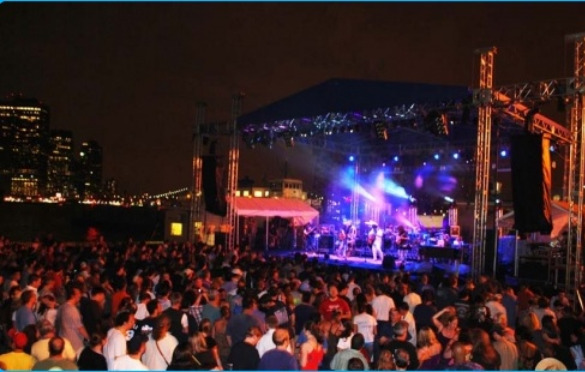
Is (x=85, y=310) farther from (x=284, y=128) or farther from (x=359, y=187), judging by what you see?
(x=359, y=187)

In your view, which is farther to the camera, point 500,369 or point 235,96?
point 235,96

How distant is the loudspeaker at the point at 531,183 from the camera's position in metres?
12.3

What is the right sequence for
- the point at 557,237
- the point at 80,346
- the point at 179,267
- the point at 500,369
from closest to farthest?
the point at 500,369, the point at 80,346, the point at 179,267, the point at 557,237

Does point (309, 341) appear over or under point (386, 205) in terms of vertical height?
under

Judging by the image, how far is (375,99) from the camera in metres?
15.7

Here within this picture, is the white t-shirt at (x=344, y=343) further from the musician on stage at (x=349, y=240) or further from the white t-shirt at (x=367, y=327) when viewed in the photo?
the musician on stage at (x=349, y=240)

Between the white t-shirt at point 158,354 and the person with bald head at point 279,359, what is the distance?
82 cm

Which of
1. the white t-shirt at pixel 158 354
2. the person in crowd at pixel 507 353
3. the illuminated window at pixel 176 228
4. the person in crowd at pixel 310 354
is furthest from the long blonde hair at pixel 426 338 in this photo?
the illuminated window at pixel 176 228

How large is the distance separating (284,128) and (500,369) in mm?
13658

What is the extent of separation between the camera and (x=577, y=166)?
11719 millimetres

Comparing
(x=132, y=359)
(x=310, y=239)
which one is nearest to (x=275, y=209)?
(x=310, y=239)

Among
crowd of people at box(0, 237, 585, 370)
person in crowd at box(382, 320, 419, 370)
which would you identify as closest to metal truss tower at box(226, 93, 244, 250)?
crowd of people at box(0, 237, 585, 370)

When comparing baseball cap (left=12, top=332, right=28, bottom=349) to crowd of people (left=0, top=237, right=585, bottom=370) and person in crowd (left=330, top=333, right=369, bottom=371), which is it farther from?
person in crowd (left=330, top=333, right=369, bottom=371)

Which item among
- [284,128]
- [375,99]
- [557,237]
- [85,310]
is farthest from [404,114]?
[85,310]
